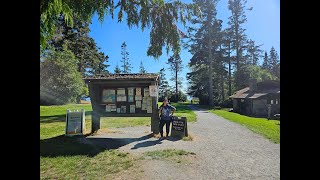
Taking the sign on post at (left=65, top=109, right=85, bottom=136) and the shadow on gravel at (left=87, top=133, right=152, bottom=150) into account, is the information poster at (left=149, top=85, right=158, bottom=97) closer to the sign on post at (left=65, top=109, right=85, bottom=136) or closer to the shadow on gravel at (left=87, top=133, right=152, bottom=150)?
the shadow on gravel at (left=87, top=133, right=152, bottom=150)

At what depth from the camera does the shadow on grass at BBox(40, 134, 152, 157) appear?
7637 mm

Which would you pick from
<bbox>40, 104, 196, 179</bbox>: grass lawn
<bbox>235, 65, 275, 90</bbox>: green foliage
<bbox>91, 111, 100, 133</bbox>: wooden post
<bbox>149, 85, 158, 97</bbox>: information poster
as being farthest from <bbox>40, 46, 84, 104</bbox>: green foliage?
<bbox>40, 104, 196, 179</bbox>: grass lawn

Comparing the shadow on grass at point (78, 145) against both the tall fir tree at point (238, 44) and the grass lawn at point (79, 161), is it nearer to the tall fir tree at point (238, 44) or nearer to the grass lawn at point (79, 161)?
the grass lawn at point (79, 161)

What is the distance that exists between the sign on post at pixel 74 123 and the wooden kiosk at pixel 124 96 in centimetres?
75

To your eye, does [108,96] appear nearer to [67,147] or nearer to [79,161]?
[67,147]

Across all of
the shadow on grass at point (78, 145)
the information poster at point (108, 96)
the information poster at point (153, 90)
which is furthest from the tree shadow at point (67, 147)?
the information poster at point (153, 90)

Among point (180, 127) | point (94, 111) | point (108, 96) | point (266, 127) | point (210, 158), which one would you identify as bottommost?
point (266, 127)

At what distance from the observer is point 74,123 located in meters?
10.8

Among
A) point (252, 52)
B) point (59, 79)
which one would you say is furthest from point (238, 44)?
point (59, 79)

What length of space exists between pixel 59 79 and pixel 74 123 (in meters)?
26.8
